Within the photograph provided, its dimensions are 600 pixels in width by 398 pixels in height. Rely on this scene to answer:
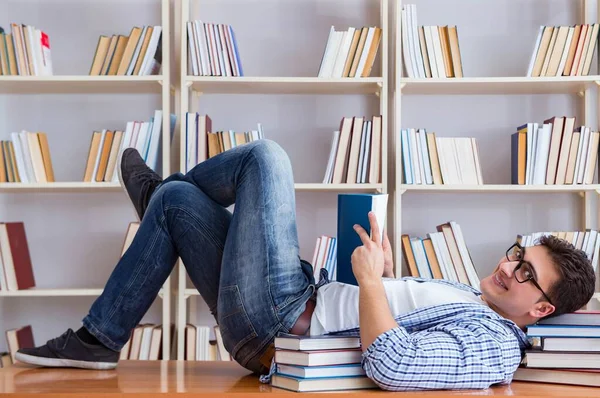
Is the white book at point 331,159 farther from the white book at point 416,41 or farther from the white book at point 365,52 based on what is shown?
the white book at point 416,41

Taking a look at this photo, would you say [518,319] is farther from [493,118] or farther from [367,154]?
[493,118]

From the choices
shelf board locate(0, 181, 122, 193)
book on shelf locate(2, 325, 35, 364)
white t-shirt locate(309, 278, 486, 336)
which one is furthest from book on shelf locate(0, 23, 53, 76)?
white t-shirt locate(309, 278, 486, 336)

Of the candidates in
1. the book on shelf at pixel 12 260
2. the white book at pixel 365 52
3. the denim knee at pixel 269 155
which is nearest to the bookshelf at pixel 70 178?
the book on shelf at pixel 12 260

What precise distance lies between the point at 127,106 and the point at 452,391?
2.24m

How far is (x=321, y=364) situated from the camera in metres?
1.49

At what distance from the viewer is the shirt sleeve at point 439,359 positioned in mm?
1454

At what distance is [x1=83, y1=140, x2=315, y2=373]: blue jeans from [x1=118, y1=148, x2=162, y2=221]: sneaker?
0.12 metres

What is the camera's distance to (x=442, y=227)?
3.04m

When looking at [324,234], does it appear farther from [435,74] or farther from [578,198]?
[578,198]

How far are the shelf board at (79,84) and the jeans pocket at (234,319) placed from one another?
148 cm

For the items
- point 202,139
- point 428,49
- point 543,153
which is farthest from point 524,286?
point 202,139

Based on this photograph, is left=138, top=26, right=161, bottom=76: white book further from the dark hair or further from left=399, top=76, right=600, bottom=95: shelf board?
the dark hair

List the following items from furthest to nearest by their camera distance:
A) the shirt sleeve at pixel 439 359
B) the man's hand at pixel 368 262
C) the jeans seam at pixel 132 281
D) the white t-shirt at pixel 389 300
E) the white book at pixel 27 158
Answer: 1. the white book at pixel 27 158
2. the jeans seam at pixel 132 281
3. the white t-shirt at pixel 389 300
4. the man's hand at pixel 368 262
5. the shirt sleeve at pixel 439 359

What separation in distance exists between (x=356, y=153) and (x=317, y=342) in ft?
5.16
